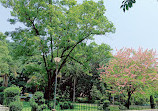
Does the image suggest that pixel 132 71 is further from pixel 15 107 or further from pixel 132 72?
pixel 15 107

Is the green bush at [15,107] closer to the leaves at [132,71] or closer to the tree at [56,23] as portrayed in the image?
the tree at [56,23]

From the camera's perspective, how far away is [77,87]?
34.8 m

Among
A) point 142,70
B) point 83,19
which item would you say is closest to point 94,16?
point 83,19

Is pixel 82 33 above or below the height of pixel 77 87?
above

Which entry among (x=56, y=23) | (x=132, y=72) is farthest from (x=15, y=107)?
(x=132, y=72)

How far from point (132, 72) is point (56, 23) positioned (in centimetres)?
941

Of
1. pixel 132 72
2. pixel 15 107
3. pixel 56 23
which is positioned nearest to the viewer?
pixel 15 107

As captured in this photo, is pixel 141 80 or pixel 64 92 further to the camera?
pixel 64 92

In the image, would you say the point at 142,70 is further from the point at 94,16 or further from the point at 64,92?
the point at 64,92

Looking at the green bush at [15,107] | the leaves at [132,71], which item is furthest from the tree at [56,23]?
the green bush at [15,107]

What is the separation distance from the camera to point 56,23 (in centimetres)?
1595

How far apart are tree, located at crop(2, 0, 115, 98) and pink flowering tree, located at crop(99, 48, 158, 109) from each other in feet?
13.1

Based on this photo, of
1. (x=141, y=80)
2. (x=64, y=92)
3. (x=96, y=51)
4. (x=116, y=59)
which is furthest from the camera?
(x=64, y=92)

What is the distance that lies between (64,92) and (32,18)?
20.9 metres
